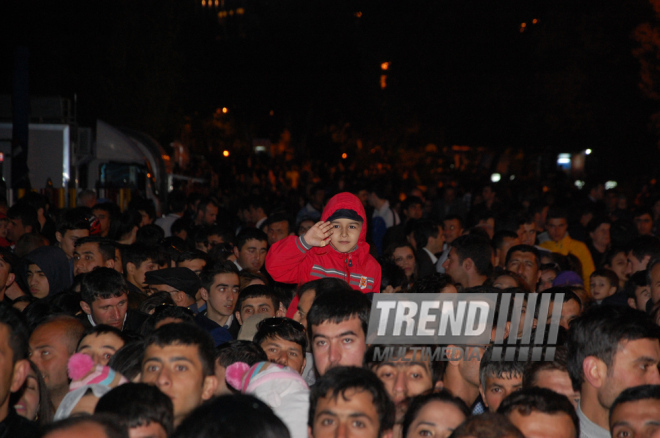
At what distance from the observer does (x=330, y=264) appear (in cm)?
589

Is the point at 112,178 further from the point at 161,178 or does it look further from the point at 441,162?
the point at 441,162

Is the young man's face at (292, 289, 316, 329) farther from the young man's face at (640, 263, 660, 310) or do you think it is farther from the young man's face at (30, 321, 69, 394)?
the young man's face at (640, 263, 660, 310)

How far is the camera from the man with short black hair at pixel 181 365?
395cm

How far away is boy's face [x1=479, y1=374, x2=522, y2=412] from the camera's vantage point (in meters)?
4.69

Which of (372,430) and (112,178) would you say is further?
(112,178)

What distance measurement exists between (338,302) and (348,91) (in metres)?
35.7

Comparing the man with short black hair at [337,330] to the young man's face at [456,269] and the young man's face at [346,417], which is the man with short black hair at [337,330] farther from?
the young man's face at [456,269]

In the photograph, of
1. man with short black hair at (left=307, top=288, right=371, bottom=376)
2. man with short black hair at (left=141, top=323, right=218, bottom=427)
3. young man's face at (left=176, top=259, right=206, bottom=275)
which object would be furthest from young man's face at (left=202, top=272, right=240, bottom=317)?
man with short black hair at (left=141, top=323, right=218, bottom=427)

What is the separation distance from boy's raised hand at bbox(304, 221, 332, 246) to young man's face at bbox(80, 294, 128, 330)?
1935 millimetres

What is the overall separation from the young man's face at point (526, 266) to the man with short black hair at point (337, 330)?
3.95 meters

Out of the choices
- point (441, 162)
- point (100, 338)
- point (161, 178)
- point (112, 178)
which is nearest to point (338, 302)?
point (100, 338)

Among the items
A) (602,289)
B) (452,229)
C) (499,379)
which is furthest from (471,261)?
(452,229)

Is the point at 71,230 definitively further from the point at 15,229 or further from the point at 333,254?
the point at 333,254

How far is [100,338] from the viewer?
503 centimetres
